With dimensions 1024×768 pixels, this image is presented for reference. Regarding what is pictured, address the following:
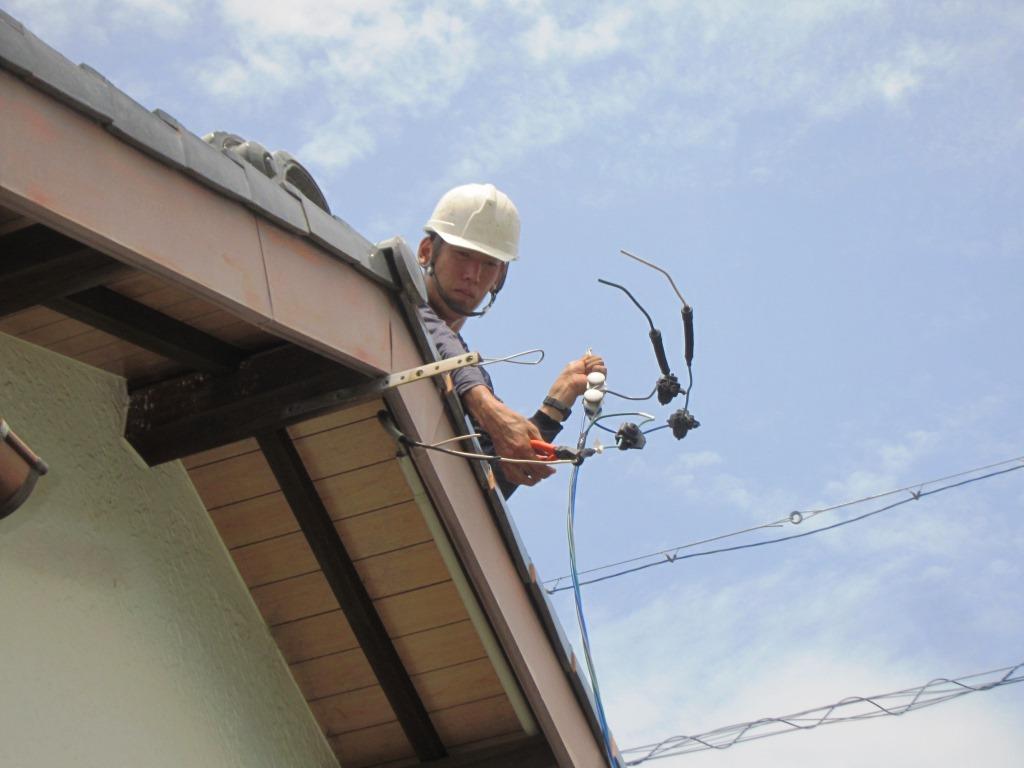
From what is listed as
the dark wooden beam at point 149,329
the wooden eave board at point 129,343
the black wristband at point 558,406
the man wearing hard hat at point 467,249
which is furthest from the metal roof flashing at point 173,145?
the man wearing hard hat at point 467,249

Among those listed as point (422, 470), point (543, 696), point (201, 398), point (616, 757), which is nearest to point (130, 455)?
point (201, 398)

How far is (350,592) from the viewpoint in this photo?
136 inches

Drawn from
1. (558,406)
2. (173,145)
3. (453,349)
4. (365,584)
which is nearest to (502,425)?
(453,349)

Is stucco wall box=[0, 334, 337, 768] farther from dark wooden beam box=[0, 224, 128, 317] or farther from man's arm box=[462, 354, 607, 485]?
man's arm box=[462, 354, 607, 485]

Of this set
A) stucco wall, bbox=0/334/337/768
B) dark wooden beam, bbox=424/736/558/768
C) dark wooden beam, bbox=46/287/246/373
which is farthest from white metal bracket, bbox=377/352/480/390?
dark wooden beam, bbox=424/736/558/768

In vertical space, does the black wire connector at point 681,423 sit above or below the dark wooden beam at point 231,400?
above

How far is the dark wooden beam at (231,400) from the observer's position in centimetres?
314

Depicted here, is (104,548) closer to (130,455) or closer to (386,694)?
(130,455)

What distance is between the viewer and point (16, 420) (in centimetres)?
297

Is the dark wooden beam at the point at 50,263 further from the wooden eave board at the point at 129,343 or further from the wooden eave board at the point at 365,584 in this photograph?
the wooden eave board at the point at 365,584

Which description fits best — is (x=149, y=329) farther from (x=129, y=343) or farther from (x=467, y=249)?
(x=467, y=249)

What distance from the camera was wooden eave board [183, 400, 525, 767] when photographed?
3336mm

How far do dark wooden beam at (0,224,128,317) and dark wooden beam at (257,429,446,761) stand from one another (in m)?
0.74

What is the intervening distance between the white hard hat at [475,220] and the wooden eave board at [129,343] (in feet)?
4.32
